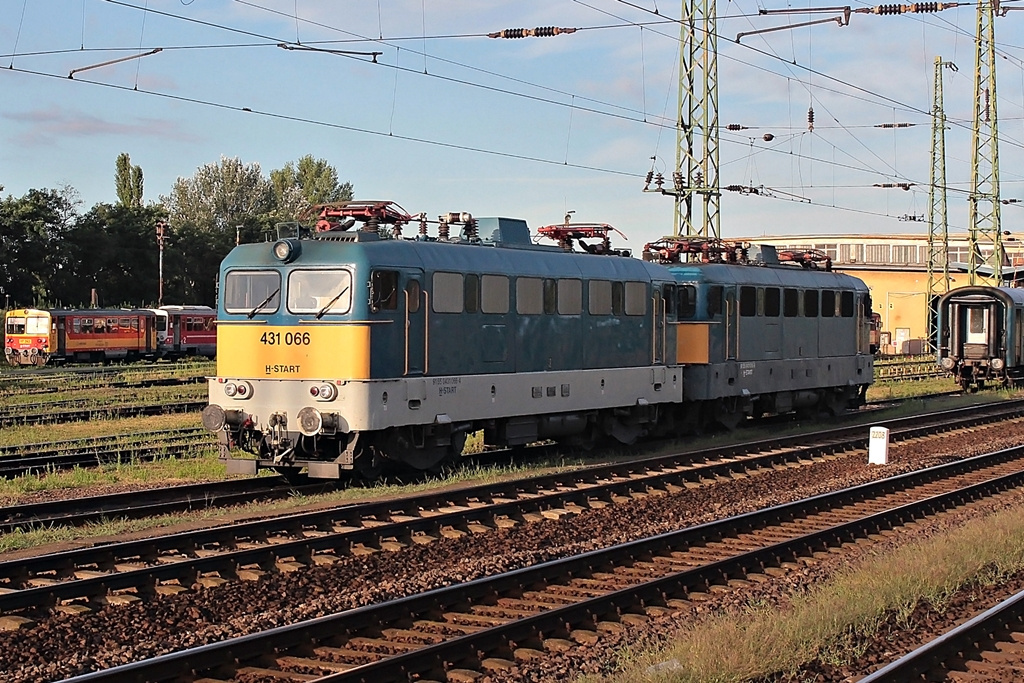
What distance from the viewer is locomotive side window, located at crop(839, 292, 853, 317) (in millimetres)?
28172

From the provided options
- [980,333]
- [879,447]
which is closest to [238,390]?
[879,447]

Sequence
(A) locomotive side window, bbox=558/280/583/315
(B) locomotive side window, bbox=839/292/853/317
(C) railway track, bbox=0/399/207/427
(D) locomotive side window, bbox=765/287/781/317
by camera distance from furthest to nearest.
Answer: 1. (B) locomotive side window, bbox=839/292/853/317
2. (C) railway track, bbox=0/399/207/427
3. (D) locomotive side window, bbox=765/287/781/317
4. (A) locomotive side window, bbox=558/280/583/315

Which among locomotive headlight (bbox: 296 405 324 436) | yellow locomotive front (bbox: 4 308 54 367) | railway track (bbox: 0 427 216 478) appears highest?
yellow locomotive front (bbox: 4 308 54 367)

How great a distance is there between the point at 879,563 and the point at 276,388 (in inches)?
323

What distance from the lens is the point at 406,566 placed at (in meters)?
11.8

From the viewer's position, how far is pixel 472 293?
17.7m

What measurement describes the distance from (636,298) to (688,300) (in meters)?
2.43

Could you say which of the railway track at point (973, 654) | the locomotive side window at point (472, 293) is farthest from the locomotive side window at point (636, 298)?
the railway track at point (973, 654)

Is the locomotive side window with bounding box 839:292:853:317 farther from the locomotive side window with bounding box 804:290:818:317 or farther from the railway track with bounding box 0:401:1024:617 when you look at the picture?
the railway track with bounding box 0:401:1024:617

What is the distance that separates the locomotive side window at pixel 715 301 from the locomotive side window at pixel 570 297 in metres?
4.38

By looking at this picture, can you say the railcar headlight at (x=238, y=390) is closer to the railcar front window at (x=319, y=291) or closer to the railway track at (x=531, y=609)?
the railcar front window at (x=319, y=291)

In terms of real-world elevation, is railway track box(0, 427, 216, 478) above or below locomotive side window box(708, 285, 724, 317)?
below

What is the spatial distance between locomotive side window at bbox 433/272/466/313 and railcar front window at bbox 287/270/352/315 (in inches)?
36.0

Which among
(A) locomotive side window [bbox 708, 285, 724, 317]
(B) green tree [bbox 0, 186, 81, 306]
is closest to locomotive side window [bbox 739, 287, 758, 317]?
(A) locomotive side window [bbox 708, 285, 724, 317]
